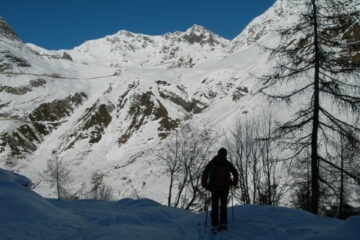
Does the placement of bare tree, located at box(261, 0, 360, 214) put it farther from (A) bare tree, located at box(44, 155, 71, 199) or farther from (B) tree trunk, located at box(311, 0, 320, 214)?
(A) bare tree, located at box(44, 155, 71, 199)

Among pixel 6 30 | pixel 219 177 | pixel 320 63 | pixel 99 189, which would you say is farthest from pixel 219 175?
pixel 6 30

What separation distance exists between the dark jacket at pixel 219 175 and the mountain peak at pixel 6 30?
15874 centimetres

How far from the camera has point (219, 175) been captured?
6.20 m

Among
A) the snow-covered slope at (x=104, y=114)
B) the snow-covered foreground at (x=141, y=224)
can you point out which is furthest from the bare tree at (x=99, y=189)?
the snow-covered foreground at (x=141, y=224)

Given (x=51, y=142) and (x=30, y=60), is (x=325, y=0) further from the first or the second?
(x=30, y=60)

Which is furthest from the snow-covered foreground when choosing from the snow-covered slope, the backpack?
the snow-covered slope

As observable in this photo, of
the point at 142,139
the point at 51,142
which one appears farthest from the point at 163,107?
the point at 51,142

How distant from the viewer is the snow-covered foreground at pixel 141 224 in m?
5.48

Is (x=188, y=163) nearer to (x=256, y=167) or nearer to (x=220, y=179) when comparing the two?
(x=256, y=167)

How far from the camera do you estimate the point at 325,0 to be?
9055 mm

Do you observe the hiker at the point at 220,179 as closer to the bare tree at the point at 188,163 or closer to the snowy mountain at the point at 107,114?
the bare tree at the point at 188,163

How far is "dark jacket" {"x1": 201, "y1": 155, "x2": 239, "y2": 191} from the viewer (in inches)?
245

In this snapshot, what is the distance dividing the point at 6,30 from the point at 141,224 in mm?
165689

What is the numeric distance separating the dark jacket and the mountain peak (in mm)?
158735
